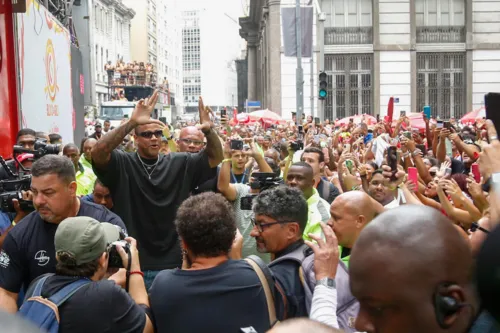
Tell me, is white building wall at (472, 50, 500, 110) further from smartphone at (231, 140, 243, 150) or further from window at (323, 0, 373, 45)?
smartphone at (231, 140, 243, 150)

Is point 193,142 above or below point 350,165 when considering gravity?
above

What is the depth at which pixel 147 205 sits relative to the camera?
5.73 meters

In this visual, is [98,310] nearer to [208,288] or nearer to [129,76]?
[208,288]

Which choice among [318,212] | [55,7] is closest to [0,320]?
[318,212]

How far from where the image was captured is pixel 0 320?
1146mm

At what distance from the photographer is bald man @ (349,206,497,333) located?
1.98m

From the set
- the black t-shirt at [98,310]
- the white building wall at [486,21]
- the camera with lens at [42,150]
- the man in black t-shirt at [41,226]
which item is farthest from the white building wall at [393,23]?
the black t-shirt at [98,310]

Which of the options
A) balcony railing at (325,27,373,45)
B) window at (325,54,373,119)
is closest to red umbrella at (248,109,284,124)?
window at (325,54,373,119)

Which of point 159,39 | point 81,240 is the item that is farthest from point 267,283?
point 159,39

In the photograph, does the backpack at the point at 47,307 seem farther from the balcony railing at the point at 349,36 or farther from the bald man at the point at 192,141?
the balcony railing at the point at 349,36

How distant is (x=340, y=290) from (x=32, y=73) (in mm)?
7678

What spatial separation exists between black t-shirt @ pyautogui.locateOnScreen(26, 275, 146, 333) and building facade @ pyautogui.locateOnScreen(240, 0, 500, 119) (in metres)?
28.3

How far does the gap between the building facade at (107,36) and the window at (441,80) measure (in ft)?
135

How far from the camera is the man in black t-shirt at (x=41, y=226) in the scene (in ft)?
13.9
